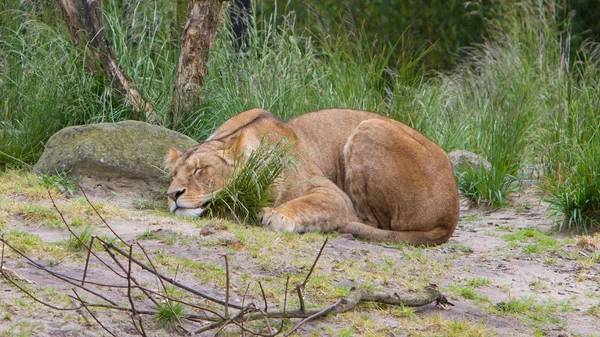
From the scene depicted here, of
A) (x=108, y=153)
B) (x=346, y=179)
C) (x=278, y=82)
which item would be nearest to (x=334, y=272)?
(x=346, y=179)

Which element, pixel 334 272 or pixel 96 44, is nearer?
pixel 334 272

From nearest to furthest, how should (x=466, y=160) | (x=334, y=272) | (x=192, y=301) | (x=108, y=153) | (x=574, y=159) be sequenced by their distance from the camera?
(x=192, y=301) → (x=334, y=272) → (x=108, y=153) → (x=574, y=159) → (x=466, y=160)

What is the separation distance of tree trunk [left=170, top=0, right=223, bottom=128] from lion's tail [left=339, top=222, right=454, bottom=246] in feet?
7.89

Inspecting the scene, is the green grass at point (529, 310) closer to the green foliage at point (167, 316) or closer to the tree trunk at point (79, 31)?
the green foliage at point (167, 316)

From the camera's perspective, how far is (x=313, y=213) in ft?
21.7

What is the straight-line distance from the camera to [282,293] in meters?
4.89

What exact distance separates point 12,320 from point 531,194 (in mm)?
5793

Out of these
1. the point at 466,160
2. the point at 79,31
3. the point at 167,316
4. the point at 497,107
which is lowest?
the point at 466,160

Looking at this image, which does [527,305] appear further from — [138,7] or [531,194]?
[138,7]

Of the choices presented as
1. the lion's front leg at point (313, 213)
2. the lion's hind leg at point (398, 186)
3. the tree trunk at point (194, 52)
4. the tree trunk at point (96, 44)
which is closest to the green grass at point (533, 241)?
the lion's hind leg at point (398, 186)

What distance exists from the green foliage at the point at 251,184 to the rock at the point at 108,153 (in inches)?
34.2

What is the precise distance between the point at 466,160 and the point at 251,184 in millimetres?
2814

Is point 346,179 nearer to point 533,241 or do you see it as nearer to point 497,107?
point 533,241

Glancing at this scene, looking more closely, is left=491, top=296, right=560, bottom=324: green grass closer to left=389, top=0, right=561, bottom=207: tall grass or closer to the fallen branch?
the fallen branch
